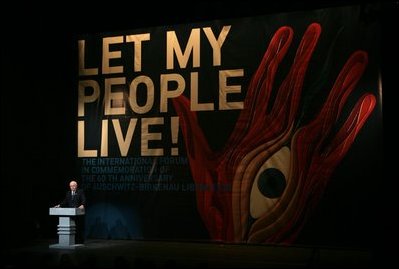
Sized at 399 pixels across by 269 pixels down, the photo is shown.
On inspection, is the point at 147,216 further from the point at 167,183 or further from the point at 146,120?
the point at 146,120

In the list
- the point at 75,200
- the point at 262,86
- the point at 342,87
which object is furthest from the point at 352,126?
the point at 75,200

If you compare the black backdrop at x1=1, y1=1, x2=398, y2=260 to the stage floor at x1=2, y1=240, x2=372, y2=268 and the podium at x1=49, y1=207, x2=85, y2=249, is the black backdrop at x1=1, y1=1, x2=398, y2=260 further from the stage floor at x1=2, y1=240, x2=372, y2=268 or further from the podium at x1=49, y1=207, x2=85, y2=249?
the podium at x1=49, y1=207, x2=85, y2=249

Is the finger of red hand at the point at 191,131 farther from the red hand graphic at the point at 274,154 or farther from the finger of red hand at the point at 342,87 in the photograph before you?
the finger of red hand at the point at 342,87

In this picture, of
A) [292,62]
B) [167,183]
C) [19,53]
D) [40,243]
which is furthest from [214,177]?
[19,53]

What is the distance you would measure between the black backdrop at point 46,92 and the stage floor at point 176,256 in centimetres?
77

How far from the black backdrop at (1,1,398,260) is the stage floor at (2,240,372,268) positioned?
2.53 ft

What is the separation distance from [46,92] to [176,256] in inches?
166

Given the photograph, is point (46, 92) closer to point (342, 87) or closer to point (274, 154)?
point (274, 154)

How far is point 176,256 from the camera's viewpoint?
798cm

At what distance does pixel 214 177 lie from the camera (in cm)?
957

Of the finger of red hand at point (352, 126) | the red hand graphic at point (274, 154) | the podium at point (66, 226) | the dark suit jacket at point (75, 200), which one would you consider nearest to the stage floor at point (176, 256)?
the podium at point (66, 226)

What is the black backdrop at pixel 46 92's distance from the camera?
9344 mm

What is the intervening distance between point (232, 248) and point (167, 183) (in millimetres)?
1642

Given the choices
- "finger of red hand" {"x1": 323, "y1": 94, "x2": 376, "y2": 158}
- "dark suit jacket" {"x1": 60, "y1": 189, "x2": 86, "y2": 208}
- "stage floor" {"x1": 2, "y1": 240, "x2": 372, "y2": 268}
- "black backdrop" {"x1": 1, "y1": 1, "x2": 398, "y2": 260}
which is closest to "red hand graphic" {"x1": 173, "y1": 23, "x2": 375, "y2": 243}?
"finger of red hand" {"x1": 323, "y1": 94, "x2": 376, "y2": 158}
